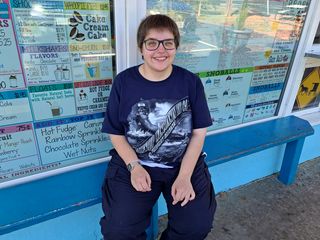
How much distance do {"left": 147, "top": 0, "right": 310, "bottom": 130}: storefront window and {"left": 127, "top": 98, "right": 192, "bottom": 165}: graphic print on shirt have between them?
0.50 metres

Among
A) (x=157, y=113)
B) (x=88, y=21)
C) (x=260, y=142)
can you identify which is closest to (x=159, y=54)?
(x=157, y=113)

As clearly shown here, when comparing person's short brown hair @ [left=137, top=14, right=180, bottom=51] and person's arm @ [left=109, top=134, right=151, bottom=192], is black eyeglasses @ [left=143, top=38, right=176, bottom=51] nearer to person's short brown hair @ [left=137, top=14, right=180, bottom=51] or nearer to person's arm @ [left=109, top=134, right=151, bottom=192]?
person's short brown hair @ [left=137, top=14, right=180, bottom=51]

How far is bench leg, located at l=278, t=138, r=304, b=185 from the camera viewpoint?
8.03ft

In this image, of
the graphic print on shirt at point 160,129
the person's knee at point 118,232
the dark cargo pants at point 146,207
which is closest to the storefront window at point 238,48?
the graphic print on shirt at point 160,129

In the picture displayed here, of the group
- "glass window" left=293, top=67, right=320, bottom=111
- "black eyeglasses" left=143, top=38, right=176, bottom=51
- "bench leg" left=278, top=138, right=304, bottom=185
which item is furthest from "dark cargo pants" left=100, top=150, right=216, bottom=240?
"glass window" left=293, top=67, right=320, bottom=111

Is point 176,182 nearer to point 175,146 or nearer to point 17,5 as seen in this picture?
point 175,146

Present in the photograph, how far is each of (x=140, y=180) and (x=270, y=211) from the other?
1424 millimetres

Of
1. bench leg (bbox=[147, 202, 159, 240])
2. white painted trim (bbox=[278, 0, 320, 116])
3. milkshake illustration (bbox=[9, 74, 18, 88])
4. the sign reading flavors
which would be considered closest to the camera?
the sign reading flavors

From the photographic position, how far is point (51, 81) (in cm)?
147

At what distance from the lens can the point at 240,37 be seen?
1.99 meters

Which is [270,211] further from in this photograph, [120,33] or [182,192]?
[120,33]

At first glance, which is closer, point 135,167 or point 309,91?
point 135,167

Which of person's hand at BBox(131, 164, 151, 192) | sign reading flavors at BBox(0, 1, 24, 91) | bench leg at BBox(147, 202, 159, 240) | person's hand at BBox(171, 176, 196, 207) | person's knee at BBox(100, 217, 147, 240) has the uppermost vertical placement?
sign reading flavors at BBox(0, 1, 24, 91)

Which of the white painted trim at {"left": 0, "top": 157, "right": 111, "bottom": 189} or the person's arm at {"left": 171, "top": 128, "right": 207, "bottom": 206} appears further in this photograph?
the white painted trim at {"left": 0, "top": 157, "right": 111, "bottom": 189}
